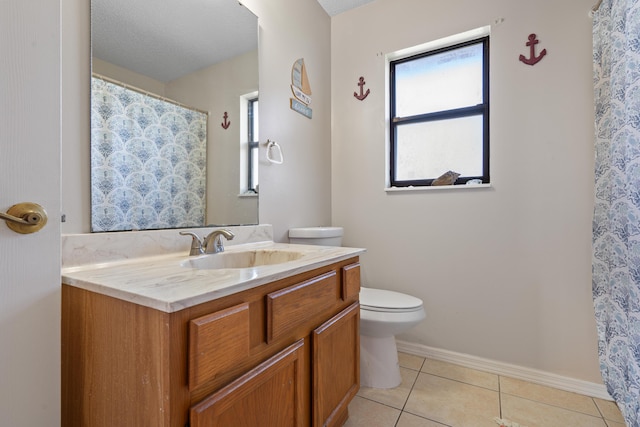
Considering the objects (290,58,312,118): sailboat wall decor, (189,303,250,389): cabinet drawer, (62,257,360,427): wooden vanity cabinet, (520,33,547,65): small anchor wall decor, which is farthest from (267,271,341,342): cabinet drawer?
(520,33,547,65): small anchor wall decor

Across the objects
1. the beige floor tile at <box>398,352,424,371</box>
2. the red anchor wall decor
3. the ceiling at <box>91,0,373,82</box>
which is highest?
the ceiling at <box>91,0,373,82</box>

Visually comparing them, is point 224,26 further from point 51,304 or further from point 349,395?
point 349,395

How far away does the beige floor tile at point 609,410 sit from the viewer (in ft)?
4.46

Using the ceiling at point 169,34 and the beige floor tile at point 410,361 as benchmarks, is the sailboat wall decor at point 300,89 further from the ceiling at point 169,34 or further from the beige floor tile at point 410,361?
the beige floor tile at point 410,361

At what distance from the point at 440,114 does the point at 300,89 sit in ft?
3.14

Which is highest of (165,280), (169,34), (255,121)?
(169,34)

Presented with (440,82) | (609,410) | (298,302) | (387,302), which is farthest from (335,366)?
(440,82)

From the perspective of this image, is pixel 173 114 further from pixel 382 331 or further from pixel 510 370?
pixel 510 370

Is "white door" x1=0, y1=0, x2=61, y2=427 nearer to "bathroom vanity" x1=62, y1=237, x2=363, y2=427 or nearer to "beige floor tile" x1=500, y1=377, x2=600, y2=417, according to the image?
"bathroom vanity" x1=62, y1=237, x2=363, y2=427

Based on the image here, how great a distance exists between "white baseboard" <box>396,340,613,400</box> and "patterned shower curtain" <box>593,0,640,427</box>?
296mm

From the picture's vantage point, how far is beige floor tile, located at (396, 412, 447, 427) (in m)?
1.32

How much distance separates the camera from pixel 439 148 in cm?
199

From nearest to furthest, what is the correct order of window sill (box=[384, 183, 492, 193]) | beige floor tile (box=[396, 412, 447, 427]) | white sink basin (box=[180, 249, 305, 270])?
white sink basin (box=[180, 249, 305, 270])
beige floor tile (box=[396, 412, 447, 427])
window sill (box=[384, 183, 492, 193])

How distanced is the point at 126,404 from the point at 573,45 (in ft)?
7.74
